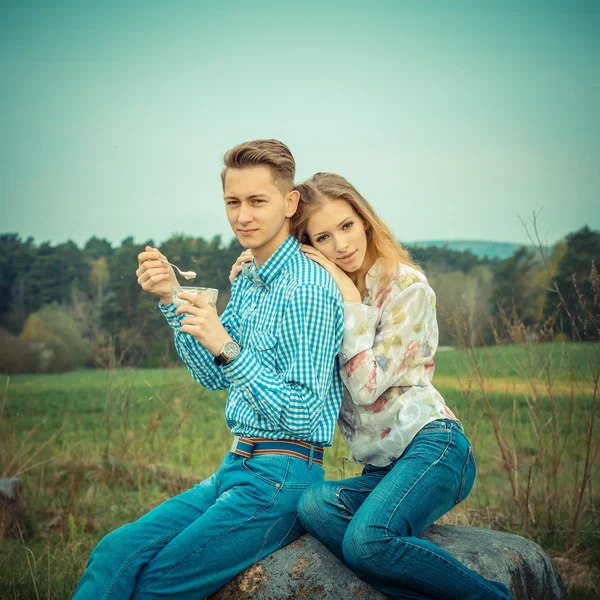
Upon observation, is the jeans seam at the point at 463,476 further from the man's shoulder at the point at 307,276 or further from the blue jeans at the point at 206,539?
the man's shoulder at the point at 307,276

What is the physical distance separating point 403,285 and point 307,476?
0.98 metres

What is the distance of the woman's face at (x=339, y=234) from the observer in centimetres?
337

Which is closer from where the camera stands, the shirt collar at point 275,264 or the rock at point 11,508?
the shirt collar at point 275,264

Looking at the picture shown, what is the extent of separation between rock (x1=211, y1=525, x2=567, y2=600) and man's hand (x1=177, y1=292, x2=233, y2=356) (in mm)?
960

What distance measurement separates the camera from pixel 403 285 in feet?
11.0

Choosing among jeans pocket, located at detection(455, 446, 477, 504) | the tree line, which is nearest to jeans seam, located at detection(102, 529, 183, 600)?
jeans pocket, located at detection(455, 446, 477, 504)

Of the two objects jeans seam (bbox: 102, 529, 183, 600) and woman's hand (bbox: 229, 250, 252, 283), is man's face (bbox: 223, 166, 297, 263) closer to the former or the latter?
woman's hand (bbox: 229, 250, 252, 283)

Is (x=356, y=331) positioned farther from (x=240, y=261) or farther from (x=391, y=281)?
(x=240, y=261)

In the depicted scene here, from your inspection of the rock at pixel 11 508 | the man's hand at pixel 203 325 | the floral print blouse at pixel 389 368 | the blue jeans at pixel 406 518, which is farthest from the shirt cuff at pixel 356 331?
the rock at pixel 11 508

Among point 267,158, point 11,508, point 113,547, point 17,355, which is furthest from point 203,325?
point 17,355

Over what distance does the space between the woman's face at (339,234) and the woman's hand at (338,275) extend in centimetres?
4

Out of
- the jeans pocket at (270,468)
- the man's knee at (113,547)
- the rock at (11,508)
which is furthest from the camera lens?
the rock at (11,508)

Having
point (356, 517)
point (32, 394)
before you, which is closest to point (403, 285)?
point (356, 517)

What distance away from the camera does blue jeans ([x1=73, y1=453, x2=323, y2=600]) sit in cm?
288
